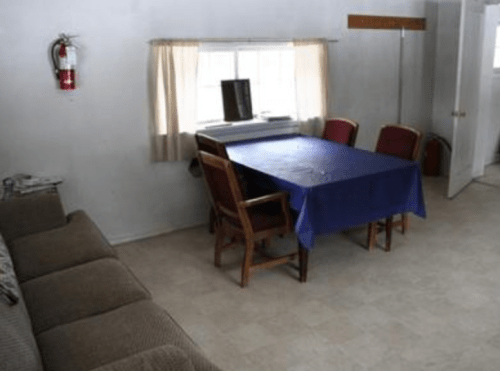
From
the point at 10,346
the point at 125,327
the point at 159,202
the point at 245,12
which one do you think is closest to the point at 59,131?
the point at 159,202

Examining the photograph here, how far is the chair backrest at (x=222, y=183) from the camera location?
315 centimetres

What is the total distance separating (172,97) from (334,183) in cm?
167

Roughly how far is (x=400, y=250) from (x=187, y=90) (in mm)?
2183

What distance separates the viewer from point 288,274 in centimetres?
350

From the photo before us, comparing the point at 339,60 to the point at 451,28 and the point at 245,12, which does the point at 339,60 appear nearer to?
the point at 245,12

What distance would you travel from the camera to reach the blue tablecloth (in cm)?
316

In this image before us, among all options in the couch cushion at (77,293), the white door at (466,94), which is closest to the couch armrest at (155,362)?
the couch cushion at (77,293)

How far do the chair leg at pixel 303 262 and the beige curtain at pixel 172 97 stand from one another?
1506 mm

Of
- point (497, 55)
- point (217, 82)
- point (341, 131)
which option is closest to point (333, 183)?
point (341, 131)

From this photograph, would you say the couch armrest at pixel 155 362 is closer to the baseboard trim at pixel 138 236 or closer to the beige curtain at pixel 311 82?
the baseboard trim at pixel 138 236

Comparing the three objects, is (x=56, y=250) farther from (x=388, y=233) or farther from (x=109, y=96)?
(x=388, y=233)

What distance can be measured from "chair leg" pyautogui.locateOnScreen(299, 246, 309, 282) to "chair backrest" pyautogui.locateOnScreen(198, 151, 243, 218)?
498 mm

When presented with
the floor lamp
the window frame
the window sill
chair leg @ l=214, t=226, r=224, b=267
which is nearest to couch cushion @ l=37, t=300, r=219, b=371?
chair leg @ l=214, t=226, r=224, b=267

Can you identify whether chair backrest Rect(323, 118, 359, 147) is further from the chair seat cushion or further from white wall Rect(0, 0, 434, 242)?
the chair seat cushion
